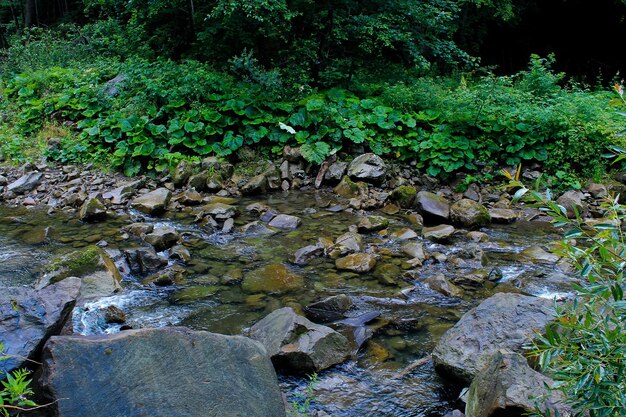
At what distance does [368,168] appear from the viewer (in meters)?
9.48

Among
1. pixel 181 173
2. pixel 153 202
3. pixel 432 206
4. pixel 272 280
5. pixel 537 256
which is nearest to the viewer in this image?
pixel 272 280

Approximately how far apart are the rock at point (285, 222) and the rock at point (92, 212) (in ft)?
8.69

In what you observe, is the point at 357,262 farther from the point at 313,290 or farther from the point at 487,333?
the point at 487,333

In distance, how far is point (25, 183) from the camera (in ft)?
30.5

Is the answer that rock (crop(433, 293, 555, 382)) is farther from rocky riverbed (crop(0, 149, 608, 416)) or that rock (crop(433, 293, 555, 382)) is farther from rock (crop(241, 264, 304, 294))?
rock (crop(241, 264, 304, 294))

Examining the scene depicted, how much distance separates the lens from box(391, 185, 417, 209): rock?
8.80 m

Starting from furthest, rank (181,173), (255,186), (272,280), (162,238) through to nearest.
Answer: (181,173)
(255,186)
(162,238)
(272,280)

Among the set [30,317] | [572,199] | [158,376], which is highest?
[30,317]

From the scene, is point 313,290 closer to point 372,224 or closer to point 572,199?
point 372,224

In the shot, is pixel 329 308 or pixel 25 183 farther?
pixel 25 183

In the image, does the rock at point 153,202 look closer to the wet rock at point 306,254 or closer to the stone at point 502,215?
the wet rock at point 306,254

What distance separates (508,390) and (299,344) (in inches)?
65.5

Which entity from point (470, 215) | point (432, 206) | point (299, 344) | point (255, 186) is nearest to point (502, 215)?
point (470, 215)

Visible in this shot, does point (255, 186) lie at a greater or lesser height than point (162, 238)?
lesser
